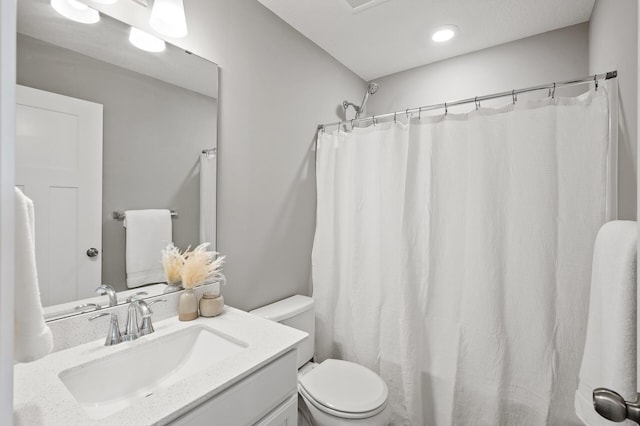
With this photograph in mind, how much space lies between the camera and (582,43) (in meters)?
1.82

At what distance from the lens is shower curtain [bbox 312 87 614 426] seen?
51.7 inches

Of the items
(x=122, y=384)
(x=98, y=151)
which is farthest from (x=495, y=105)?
(x=122, y=384)

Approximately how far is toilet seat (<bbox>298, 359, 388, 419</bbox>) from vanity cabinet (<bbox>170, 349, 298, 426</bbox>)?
298 millimetres

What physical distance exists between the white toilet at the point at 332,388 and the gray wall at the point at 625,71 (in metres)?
1.29

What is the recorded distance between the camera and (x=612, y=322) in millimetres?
663

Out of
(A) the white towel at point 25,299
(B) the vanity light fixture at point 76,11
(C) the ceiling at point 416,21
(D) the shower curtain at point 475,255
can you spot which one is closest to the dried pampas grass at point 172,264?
(A) the white towel at point 25,299

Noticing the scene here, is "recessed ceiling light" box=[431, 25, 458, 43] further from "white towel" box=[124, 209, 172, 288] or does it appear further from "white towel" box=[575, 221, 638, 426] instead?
"white towel" box=[124, 209, 172, 288]

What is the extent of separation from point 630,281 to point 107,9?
1823mm

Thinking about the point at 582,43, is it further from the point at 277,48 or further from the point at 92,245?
the point at 92,245

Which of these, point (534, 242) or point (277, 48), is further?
point (277, 48)

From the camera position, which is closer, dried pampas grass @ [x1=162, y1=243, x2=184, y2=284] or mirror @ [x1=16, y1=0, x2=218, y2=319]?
mirror @ [x1=16, y1=0, x2=218, y2=319]

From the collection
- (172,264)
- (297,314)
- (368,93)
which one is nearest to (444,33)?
(368,93)

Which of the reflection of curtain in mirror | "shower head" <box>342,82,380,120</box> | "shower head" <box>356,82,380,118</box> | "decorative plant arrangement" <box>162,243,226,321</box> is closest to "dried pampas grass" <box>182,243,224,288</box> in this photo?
"decorative plant arrangement" <box>162,243,226,321</box>

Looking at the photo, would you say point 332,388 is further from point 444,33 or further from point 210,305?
point 444,33
